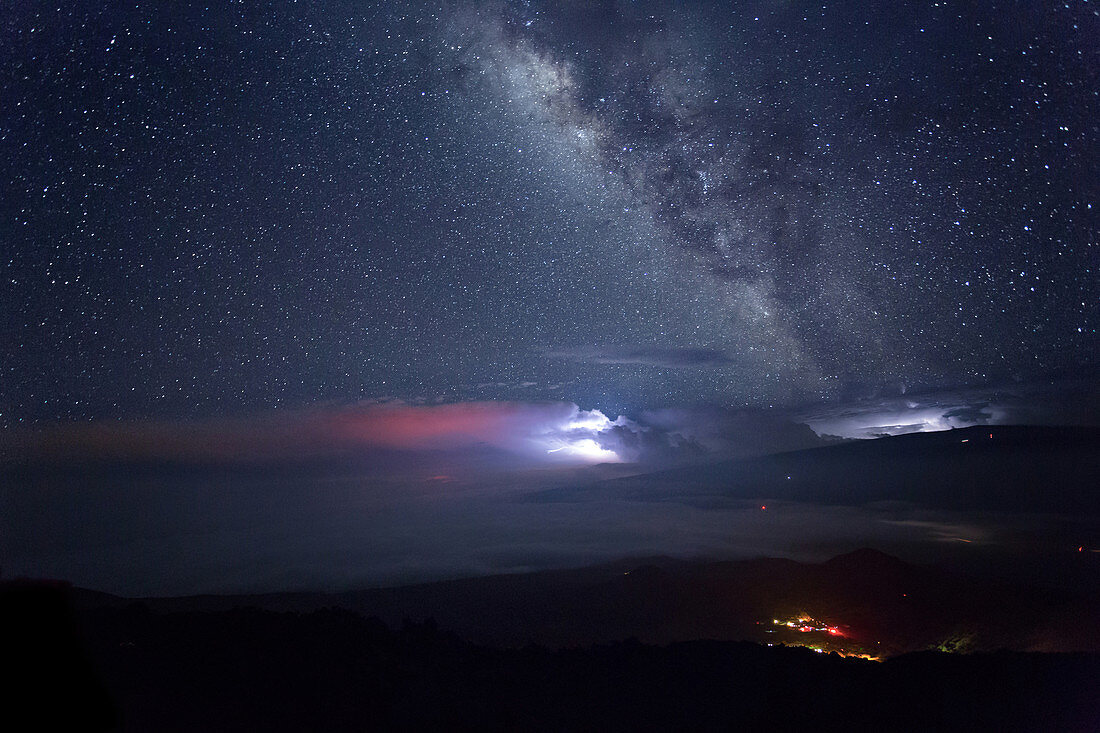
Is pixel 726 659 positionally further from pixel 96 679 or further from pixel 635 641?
pixel 96 679

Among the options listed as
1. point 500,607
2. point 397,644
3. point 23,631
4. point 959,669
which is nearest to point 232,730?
point 397,644

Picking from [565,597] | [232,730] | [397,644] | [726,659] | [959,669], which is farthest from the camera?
[565,597]

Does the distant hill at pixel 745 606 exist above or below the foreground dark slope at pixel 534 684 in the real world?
below

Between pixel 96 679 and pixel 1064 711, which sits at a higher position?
pixel 96 679

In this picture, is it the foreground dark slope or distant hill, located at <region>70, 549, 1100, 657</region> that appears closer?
the foreground dark slope

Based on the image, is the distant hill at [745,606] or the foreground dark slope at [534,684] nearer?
the foreground dark slope at [534,684]

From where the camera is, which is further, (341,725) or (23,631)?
(341,725)

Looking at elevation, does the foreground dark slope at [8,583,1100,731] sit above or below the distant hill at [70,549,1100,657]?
above

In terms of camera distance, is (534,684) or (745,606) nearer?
(534,684)
